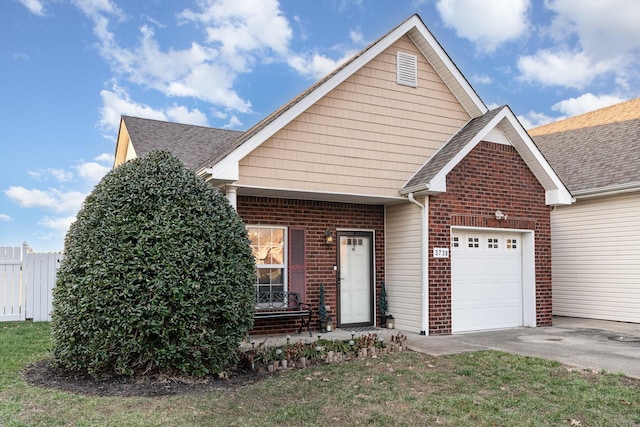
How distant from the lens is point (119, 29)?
36.1ft

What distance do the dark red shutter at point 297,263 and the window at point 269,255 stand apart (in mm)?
147

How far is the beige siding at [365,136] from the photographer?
9570mm

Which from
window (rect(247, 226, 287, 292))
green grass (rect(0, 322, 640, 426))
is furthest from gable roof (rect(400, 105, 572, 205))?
green grass (rect(0, 322, 640, 426))

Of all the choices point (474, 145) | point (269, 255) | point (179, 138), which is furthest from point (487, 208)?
point (179, 138)

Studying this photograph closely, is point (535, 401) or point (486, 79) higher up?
point (486, 79)

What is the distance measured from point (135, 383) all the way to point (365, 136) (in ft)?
21.2

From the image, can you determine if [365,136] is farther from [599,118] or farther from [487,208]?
[599,118]

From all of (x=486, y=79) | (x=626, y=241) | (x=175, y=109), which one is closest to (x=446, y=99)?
(x=486, y=79)

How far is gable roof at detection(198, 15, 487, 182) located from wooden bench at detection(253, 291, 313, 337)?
2.78 meters

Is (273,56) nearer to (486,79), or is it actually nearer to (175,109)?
(486,79)

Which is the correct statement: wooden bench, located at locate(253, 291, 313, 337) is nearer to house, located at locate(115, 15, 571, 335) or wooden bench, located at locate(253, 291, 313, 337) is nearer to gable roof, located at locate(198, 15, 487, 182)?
house, located at locate(115, 15, 571, 335)

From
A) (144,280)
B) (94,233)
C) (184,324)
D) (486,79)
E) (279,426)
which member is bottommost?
(279,426)

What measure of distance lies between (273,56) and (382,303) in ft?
21.9

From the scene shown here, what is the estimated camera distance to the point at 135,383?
638 cm
